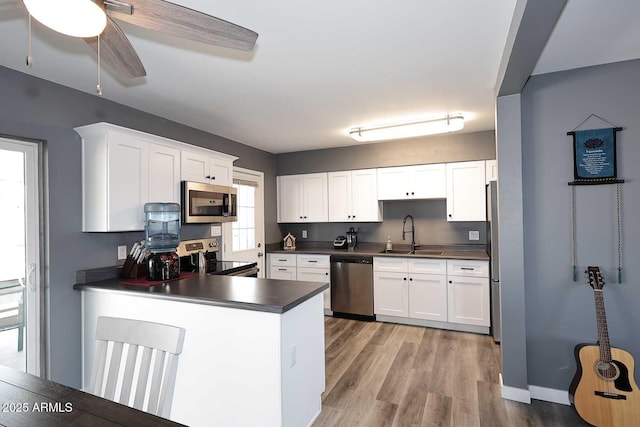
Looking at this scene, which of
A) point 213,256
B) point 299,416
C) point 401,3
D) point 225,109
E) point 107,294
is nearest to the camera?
point 401,3

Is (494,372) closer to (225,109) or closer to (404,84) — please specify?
(404,84)

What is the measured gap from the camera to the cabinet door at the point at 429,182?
4184 mm

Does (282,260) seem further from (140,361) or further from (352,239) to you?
(140,361)

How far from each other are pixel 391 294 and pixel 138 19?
3.73 metres

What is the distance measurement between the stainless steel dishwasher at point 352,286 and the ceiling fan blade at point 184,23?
11.0 ft

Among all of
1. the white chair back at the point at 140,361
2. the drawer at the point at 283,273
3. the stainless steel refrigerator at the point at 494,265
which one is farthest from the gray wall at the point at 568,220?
the drawer at the point at 283,273

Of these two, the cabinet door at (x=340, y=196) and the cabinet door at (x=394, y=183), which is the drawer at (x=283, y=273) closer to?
the cabinet door at (x=340, y=196)

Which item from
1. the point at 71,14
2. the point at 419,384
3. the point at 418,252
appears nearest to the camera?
the point at 71,14

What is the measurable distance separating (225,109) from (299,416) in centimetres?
260

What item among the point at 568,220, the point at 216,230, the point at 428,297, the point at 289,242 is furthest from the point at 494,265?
the point at 216,230

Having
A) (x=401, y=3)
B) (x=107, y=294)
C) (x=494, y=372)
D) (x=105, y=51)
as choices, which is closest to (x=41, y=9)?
(x=105, y=51)

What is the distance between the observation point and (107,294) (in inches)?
95.0

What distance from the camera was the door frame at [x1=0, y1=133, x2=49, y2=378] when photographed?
7.61 ft

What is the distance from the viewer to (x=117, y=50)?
1409mm
